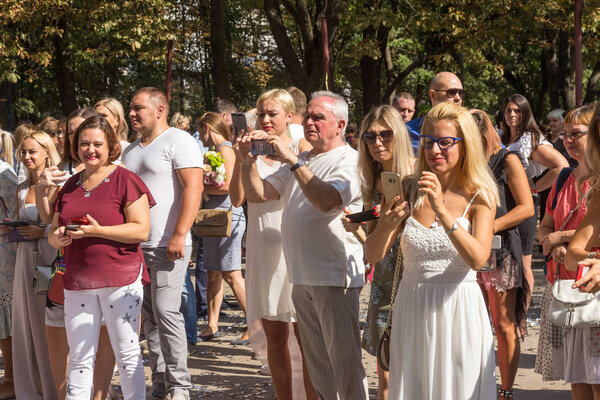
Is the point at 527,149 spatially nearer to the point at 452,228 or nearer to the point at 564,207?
the point at 564,207

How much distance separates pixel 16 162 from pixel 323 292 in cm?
381

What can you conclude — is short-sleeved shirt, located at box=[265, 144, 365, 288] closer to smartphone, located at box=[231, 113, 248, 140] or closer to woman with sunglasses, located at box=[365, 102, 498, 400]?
smartphone, located at box=[231, 113, 248, 140]

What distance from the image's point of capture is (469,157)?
4.06m

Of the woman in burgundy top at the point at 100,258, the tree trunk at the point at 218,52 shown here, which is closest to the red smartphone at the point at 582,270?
the woman in burgundy top at the point at 100,258

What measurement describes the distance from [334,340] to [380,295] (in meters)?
0.57

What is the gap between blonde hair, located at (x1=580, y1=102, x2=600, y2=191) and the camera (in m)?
3.81

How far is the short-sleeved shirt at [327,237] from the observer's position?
194 inches

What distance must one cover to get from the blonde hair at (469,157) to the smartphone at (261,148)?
113 centimetres

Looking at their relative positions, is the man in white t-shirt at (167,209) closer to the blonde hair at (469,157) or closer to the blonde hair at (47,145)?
the blonde hair at (47,145)

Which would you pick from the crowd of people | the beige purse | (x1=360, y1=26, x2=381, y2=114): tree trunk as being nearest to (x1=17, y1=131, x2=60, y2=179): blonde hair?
the crowd of people

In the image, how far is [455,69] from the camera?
60.1ft

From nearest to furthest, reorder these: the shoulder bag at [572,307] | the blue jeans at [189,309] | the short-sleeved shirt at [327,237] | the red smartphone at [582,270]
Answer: the red smartphone at [582,270], the shoulder bag at [572,307], the short-sleeved shirt at [327,237], the blue jeans at [189,309]

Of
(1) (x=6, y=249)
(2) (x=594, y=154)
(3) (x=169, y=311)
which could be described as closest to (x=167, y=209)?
(3) (x=169, y=311)

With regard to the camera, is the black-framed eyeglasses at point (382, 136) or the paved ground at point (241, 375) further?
the paved ground at point (241, 375)
